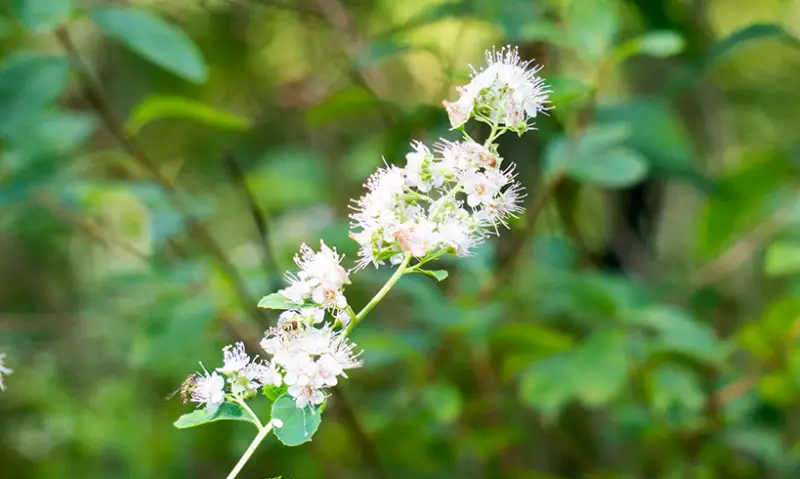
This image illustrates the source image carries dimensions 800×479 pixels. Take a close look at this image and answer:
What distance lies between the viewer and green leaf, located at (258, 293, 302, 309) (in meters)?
0.57

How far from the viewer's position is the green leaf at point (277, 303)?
568 mm

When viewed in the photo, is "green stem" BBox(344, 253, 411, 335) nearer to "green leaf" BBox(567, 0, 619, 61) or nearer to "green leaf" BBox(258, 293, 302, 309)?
"green leaf" BBox(258, 293, 302, 309)

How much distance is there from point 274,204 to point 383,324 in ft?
2.71

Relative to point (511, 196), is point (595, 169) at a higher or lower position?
higher

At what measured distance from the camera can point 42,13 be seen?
113cm

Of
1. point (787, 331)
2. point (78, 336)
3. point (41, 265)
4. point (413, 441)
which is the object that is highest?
point (41, 265)

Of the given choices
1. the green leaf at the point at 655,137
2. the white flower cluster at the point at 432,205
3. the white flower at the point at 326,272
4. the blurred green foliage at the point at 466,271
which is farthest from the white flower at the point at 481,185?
the green leaf at the point at 655,137

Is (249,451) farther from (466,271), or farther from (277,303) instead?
(466,271)

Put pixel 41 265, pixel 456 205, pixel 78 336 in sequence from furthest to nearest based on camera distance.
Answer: pixel 41 265 < pixel 78 336 < pixel 456 205

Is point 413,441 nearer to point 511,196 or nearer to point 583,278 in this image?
point 583,278

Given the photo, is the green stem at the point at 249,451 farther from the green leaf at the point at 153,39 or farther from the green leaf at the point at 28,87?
the green leaf at the point at 28,87

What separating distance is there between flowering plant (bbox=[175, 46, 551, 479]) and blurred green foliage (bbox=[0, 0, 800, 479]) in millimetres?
312

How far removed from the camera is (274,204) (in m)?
1.83

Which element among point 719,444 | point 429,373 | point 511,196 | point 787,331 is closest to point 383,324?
point 429,373
